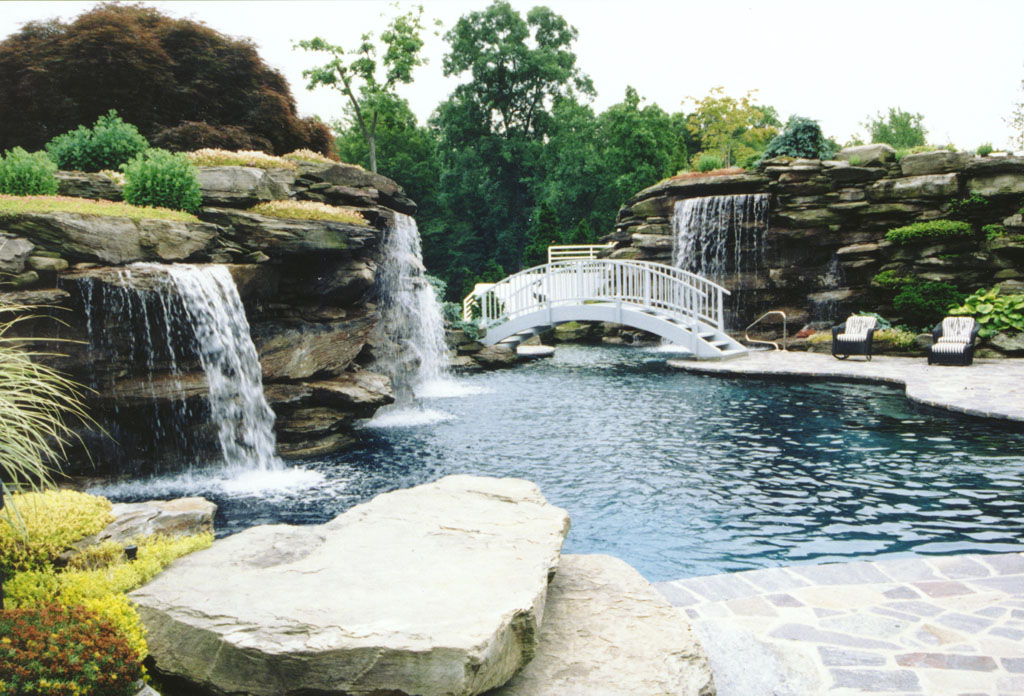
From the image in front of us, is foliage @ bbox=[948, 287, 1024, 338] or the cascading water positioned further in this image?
foliage @ bbox=[948, 287, 1024, 338]

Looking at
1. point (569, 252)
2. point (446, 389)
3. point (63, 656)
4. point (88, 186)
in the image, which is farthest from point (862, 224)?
point (63, 656)

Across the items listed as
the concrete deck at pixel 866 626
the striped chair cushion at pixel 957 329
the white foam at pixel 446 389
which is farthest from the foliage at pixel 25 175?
the striped chair cushion at pixel 957 329

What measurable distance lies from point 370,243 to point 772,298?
41.0ft

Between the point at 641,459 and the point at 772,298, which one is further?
the point at 772,298

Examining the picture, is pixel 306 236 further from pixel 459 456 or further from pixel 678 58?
pixel 678 58

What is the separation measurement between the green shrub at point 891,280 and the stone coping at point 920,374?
271cm

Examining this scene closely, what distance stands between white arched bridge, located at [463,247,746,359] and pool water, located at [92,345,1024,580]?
4093 mm

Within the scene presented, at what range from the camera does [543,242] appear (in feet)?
101

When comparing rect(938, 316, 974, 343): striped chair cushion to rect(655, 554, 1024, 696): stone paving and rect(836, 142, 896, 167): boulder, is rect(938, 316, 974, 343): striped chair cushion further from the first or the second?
rect(655, 554, 1024, 696): stone paving

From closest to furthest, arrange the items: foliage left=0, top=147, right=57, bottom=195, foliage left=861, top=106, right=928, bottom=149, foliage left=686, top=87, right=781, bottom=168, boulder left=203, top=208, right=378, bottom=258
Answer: foliage left=0, top=147, right=57, bottom=195 < boulder left=203, top=208, right=378, bottom=258 < foliage left=686, top=87, right=781, bottom=168 < foliage left=861, top=106, right=928, bottom=149

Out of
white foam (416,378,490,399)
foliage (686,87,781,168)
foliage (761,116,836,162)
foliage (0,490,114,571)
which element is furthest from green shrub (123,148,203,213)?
foliage (686,87,781,168)

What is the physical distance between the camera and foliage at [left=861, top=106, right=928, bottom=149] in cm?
4469

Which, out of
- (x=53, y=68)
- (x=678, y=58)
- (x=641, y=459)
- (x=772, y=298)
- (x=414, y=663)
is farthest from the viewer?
(x=678, y=58)

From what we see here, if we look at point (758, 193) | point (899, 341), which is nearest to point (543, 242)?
point (758, 193)
